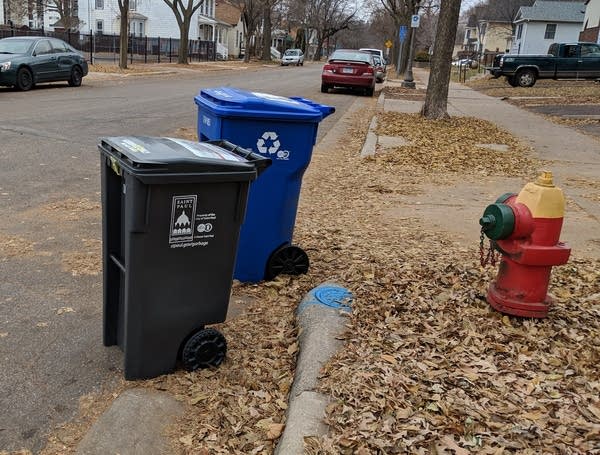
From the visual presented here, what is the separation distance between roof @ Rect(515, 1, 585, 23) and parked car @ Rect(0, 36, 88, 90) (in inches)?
1896

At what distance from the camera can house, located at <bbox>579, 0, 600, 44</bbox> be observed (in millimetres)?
36281

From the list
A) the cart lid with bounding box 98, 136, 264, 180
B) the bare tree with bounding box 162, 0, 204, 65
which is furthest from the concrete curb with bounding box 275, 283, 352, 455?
the bare tree with bounding box 162, 0, 204, 65

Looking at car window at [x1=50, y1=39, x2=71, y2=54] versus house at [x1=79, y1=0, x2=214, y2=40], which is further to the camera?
house at [x1=79, y1=0, x2=214, y2=40]

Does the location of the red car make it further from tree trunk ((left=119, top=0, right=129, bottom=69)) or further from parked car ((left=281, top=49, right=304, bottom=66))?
parked car ((left=281, top=49, right=304, bottom=66))

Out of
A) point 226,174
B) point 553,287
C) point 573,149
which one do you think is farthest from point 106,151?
point 573,149

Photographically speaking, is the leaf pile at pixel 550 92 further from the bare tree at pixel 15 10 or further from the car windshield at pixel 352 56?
the bare tree at pixel 15 10

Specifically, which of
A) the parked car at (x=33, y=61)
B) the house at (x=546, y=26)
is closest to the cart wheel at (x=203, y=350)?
the parked car at (x=33, y=61)

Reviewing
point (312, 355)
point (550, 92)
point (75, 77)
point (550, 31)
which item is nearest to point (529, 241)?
point (312, 355)

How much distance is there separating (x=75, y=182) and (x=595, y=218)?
19.1 ft

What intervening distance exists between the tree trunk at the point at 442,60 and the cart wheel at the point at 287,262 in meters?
10.3

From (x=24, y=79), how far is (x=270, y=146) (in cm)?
1538

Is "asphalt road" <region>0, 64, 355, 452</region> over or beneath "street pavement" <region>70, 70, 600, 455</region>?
beneath

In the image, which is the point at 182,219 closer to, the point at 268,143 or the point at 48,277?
the point at 268,143

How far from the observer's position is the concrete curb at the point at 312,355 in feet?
8.63
